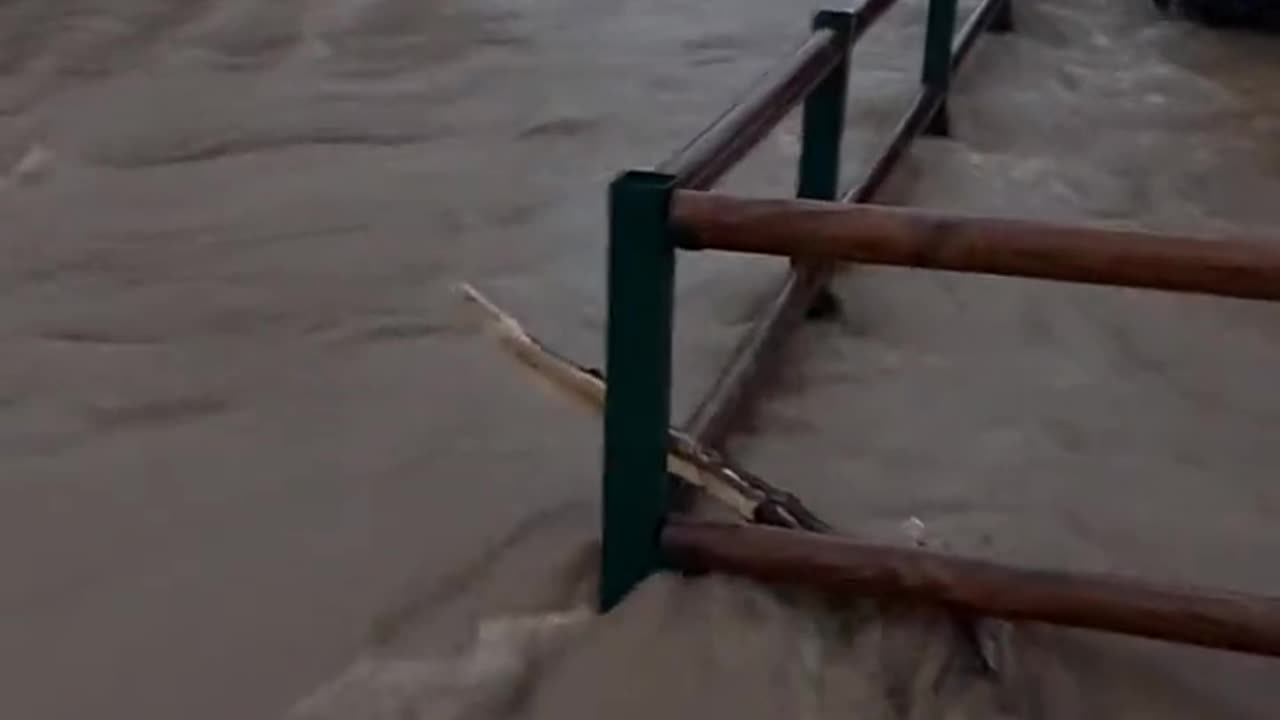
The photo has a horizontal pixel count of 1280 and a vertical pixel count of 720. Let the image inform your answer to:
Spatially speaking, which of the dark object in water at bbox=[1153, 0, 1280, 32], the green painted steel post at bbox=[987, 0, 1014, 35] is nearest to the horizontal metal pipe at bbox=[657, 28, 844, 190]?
the green painted steel post at bbox=[987, 0, 1014, 35]

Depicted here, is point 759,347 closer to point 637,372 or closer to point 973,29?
point 637,372

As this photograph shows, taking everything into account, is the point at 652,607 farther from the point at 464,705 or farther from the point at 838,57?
the point at 838,57

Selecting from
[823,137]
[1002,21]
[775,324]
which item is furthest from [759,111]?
[1002,21]

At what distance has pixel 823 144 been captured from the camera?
5.76ft

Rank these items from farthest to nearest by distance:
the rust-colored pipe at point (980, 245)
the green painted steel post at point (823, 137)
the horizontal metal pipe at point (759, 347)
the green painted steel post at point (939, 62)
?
the green painted steel post at point (939, 62), the green painted steel post at point (823, 137), the horizontal metal pipe at point (759, 347), the rust-colored pipe at point (980, 245)

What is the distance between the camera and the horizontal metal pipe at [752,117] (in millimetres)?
1192

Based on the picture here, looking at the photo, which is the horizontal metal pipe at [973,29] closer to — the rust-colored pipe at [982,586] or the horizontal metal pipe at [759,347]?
the horizontal metal pipe at [759,347]

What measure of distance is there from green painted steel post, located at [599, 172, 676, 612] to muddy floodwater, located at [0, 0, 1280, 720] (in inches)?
1.8

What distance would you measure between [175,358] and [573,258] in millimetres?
463

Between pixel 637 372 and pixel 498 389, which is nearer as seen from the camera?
pixel 637 372

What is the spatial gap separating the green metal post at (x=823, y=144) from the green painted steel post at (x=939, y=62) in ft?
2.13

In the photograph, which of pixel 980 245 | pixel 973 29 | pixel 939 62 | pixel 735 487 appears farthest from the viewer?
pixel 973 29

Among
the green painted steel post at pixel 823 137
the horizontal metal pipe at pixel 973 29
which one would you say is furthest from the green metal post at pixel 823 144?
the horizontal metal pipe at pixel 973 29

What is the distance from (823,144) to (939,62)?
2.32ft
